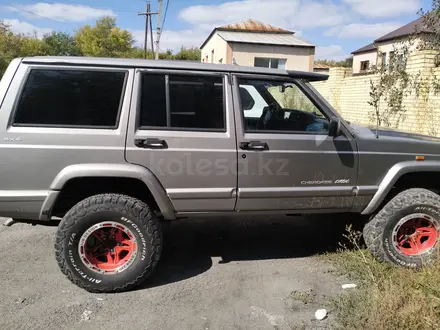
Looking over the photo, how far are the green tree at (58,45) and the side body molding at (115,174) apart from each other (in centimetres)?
4297

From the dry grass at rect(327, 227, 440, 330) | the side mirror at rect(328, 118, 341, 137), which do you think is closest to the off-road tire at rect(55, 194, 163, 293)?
the dry grass at rect(327, 227, 440, 330)

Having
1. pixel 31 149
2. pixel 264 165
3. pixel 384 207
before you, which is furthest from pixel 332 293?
pixel 31 149

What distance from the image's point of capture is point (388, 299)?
9.48ft

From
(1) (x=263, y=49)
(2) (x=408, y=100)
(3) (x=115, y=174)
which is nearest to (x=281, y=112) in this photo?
(3) (x=115, y=174)

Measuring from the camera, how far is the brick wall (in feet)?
27.7

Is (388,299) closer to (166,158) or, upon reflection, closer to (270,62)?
(166,158)

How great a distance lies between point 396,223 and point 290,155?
1.25 m

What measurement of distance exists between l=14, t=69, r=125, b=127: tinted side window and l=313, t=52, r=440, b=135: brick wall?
710 centimetres

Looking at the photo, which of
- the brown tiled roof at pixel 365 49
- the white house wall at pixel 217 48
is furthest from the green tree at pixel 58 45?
the brown tiled roof at pixel 365 49

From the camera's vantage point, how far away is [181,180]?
133 inches

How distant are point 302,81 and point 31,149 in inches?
93.4

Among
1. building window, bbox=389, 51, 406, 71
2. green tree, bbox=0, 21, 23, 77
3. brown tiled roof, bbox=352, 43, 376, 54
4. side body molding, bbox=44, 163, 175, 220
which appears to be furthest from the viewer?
brown tiled roof, bbox=352, 43, 376, 54

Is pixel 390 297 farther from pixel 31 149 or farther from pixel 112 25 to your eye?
pixel 112 25

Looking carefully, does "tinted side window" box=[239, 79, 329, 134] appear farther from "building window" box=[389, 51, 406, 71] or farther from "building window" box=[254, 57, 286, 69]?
"building window" box=[254, 57, 286, 69]
